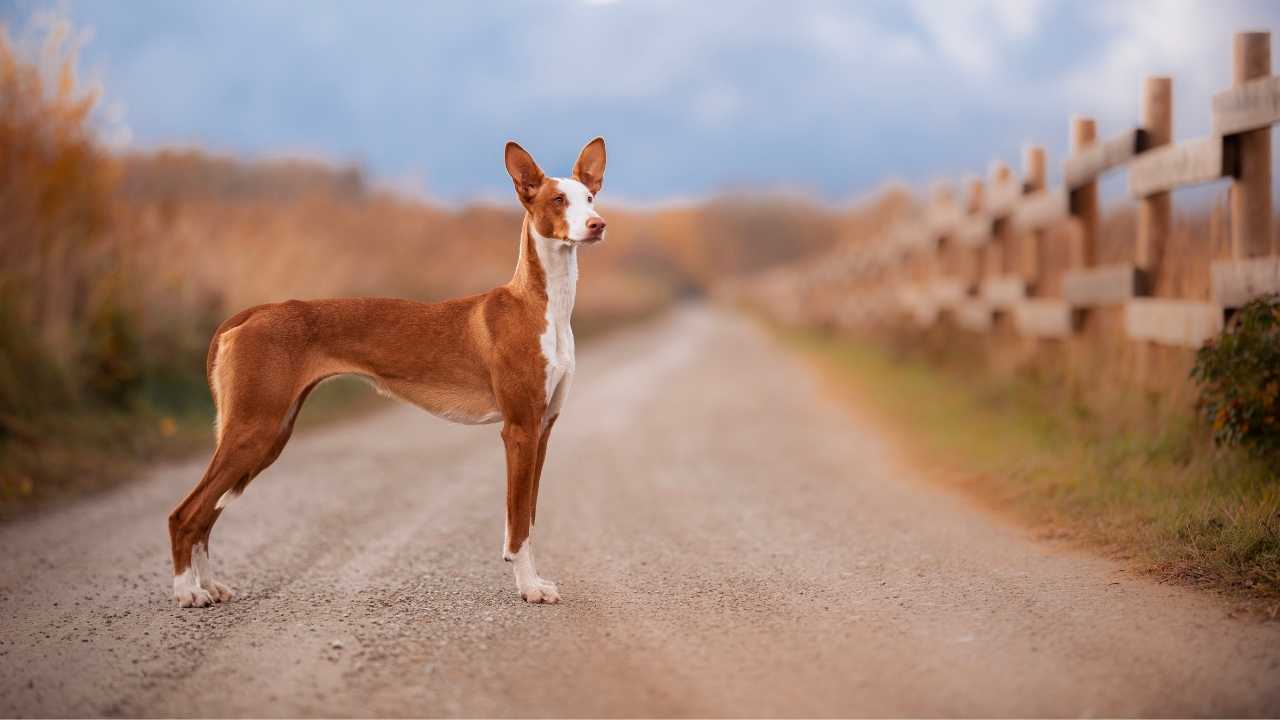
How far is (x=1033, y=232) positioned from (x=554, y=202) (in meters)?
6.65

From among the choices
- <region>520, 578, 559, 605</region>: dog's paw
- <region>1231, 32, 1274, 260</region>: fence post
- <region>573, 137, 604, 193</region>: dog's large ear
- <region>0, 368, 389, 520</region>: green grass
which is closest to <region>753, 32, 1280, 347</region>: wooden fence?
<region>1231, 32, 1274, 260</region>: fence post

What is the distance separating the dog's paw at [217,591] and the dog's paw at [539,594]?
47.7 inches

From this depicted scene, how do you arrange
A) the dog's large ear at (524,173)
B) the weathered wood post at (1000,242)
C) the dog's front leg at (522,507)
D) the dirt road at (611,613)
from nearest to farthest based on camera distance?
the dirt road at (611,613) < the dog's front leg at (522,507) < the dog's large ear at (524,173) < the weathered wood post at (1000,242)

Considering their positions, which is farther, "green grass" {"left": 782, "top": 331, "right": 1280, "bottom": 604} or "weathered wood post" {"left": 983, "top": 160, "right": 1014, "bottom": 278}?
"weathered wood post" {"left": 983, "top": 160, "right": 1014, "bottom": 278}

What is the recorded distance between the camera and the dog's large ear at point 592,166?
4.37 m

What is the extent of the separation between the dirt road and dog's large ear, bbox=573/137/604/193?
1.75 metres

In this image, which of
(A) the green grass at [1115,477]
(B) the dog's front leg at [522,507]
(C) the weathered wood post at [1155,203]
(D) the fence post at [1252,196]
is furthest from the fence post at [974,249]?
(B) the dog's front leg at [522,507]

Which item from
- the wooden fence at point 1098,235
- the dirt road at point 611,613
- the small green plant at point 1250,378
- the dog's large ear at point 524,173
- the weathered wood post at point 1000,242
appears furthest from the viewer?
the weathered wood post at point 1000,242

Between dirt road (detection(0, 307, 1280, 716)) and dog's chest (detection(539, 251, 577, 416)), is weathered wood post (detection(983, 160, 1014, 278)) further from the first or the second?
dog's chest (detection(539, 251, 577, 416))

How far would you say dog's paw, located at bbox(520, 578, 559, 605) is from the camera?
13.2 feet

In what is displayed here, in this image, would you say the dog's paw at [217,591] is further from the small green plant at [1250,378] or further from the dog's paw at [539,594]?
the small green plant at [1250,378]

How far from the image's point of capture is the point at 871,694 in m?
2.99

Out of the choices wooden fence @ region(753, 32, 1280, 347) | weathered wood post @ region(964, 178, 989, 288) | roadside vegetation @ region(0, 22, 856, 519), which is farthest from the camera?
weathered wood post @ region(964, 178, 989, 288)

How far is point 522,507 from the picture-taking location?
4.06 m
